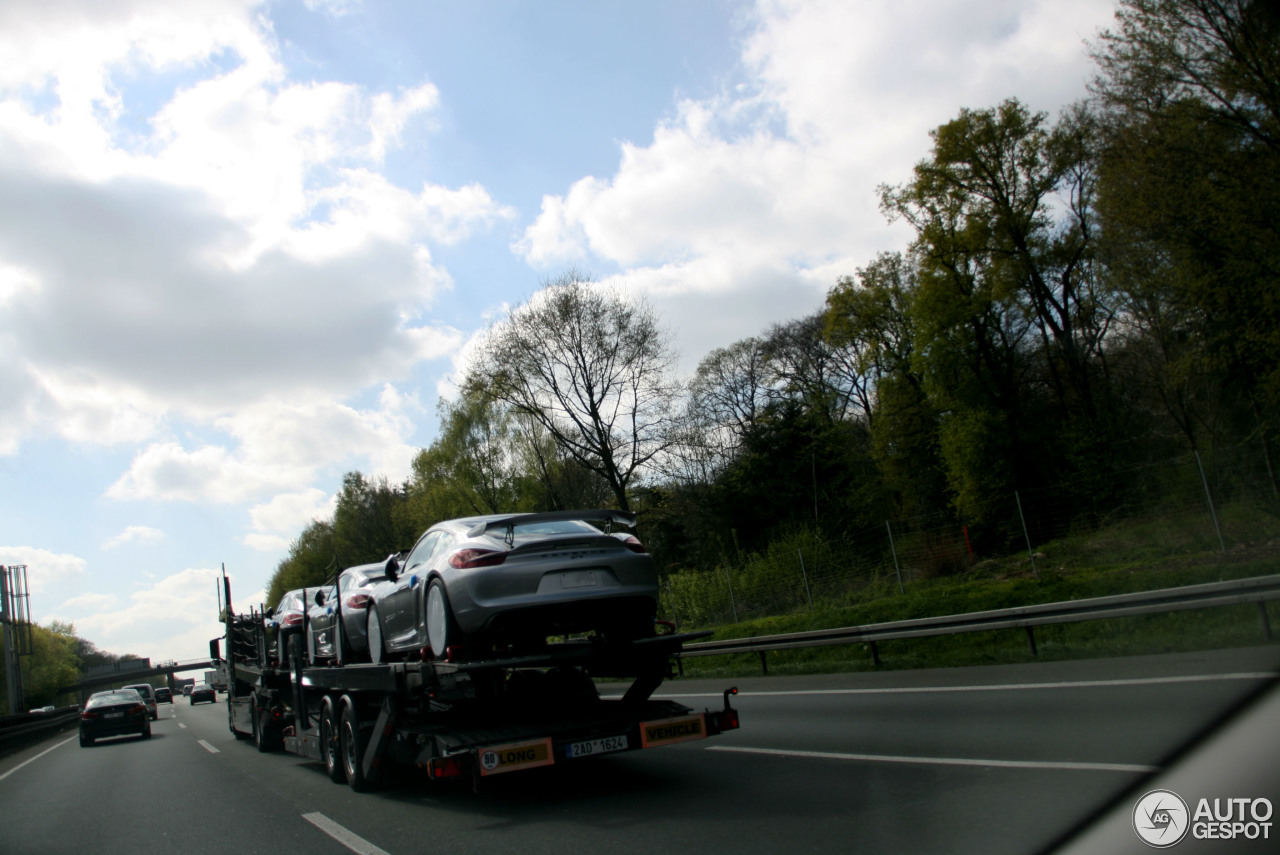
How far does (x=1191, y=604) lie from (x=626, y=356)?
2791cm

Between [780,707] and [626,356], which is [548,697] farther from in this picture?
[626,356]

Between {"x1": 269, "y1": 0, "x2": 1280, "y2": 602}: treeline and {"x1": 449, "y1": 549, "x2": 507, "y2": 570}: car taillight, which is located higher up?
{"x1": 269, "y1": 0, "x2": 1280, "y2": 602}: treeline

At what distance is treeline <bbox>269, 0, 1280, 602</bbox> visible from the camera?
62.2ft

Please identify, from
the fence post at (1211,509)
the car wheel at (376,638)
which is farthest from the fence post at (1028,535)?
the car wheel at (376,638)

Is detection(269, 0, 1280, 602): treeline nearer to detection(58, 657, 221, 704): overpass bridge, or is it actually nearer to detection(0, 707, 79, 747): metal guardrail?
detection(0, 707, 79, 747): metal guardrail

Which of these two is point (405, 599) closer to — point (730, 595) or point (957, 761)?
point (957, 761)

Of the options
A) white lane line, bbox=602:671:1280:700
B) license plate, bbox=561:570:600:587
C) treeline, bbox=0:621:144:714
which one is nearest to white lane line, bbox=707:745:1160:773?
white lane line, bbox=602:671:1280:700

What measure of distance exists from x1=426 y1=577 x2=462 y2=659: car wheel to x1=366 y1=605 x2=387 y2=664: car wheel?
1.76 meters

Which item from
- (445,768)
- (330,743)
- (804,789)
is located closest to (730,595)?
(330,743)

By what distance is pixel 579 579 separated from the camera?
7.55 metres

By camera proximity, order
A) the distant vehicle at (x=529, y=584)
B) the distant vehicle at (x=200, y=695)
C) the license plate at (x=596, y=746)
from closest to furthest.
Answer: the license plate at (x=596, y=746), the distant vehicle at (x=529, y=584), the distant vehicle at (x=200, y=695)

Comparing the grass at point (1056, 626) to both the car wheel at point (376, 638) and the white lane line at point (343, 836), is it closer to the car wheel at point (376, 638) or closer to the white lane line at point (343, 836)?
Answer: the car wheel at point (376, 638)

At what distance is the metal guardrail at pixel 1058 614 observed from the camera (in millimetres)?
9445

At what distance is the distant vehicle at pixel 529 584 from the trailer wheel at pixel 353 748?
1.37 metres
